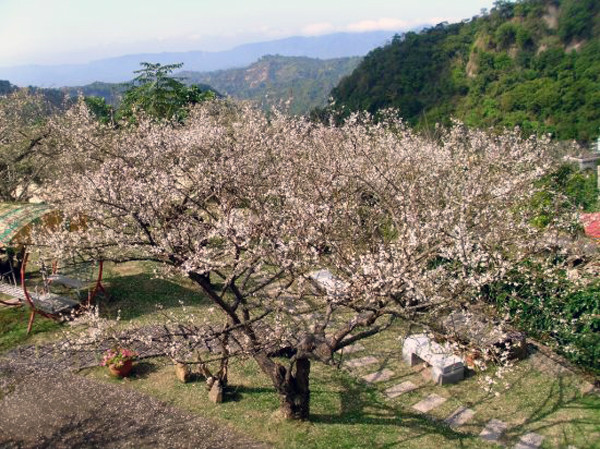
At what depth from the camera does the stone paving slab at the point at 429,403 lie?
348 inches

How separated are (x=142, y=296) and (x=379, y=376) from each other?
7.79 metres

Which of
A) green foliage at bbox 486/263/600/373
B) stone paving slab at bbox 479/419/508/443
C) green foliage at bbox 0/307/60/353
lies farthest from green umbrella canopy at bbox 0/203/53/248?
green foliage at bbox 486/263/600/373

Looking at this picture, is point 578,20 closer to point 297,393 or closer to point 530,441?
point 530,441

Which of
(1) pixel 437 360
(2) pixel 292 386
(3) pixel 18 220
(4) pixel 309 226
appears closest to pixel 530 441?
(1) pixel 437 360

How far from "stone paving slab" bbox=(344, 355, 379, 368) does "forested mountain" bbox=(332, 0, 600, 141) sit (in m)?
45.2

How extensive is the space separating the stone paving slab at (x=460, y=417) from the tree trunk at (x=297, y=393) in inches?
103

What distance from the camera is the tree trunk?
8.17m

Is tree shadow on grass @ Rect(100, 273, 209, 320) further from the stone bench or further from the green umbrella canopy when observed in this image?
the stone bench

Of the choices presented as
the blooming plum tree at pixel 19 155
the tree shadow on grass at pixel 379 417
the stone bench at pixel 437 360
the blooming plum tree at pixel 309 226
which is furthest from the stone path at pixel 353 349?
the blooming plum tree at pixel 19 155

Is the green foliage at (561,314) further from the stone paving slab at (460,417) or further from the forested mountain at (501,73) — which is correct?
the forested mountain at (501,73)

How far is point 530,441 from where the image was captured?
7.83m

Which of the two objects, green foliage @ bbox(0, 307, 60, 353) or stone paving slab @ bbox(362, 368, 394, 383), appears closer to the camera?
stone paving slab @ bbox(362, 368, 394, 383)

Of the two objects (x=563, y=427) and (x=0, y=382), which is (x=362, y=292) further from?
(x=0, y=382)

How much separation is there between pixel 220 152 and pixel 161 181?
3137mm
